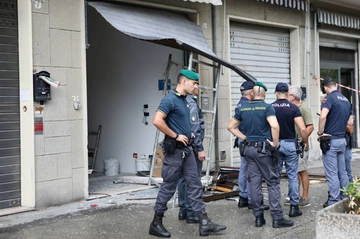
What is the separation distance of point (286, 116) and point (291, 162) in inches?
24.4

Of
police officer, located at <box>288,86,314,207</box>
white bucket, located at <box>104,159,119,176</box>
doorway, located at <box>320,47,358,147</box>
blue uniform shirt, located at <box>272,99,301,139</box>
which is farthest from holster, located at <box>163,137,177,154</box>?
doorway, located at <box>320,47,358,147</box>

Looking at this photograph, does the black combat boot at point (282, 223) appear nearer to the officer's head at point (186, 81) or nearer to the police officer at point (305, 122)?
the police officer at point (305, 122)

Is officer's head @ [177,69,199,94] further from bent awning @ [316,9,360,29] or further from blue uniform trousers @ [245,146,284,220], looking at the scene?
bent awning @ [316,9,360,29]

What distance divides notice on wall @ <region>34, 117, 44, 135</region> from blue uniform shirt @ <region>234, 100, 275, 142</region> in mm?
2917

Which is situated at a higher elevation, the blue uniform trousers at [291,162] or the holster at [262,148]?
the holster at [262,148]

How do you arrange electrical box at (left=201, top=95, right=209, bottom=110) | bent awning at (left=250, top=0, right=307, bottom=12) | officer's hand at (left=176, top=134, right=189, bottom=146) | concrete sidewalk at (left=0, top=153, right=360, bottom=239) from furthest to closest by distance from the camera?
bent awning at (left=250, top=0, right=307, bottom=12) < electrical box at (left=201, top=95, right=209, bottom=110) < concrete sidewalk at (left=0, top=153, right=360, bottom=239) < officer's hand at (left=176, top=134, right=189, bottom=146)

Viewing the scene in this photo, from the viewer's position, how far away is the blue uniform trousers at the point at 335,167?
6852 millimetres

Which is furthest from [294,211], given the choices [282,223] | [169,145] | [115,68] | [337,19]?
[337,19]

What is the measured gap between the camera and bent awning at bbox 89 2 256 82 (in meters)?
7.61

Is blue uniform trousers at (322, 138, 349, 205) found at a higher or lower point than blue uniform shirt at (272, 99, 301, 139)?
lower

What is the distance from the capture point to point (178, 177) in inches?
225

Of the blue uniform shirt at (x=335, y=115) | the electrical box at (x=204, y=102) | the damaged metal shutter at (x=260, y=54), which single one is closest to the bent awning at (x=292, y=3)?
the damaged metal shutter at (x=260, y=54)

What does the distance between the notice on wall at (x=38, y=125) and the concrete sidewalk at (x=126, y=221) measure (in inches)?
43.2

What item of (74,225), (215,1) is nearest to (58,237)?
(74,225)
